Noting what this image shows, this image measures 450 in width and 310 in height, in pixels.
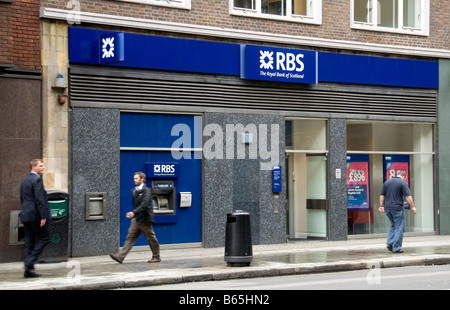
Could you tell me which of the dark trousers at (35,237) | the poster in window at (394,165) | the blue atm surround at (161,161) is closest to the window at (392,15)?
the poster in window at (394,165)

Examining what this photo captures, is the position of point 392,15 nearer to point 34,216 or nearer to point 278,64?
point 278,64

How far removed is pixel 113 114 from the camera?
53.7 ft

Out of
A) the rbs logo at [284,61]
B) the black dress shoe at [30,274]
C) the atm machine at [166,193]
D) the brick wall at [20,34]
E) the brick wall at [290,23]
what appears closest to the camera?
the black dress shoe at [30,274]

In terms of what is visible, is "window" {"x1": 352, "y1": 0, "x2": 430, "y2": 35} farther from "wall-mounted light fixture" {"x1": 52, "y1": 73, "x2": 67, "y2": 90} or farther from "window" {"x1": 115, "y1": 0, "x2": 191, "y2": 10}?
"wall-mounted light fixture" {"x1": 52, "y1": 73, "x2": 67, "y2": 90}

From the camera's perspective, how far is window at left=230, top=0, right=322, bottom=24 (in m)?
18.3

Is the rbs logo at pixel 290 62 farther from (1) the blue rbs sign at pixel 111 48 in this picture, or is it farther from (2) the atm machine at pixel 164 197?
(1) the blue rbs sign at pixel 111 48

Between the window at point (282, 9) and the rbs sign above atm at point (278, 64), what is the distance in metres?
0.88

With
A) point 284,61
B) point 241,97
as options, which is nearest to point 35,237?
point 241,97

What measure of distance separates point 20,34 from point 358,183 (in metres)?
9.62

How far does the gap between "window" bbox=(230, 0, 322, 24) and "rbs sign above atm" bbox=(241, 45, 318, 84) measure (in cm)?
88

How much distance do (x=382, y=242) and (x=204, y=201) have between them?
4787 mm

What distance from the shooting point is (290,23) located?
1903 cm

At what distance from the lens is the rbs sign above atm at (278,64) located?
18078 mm
